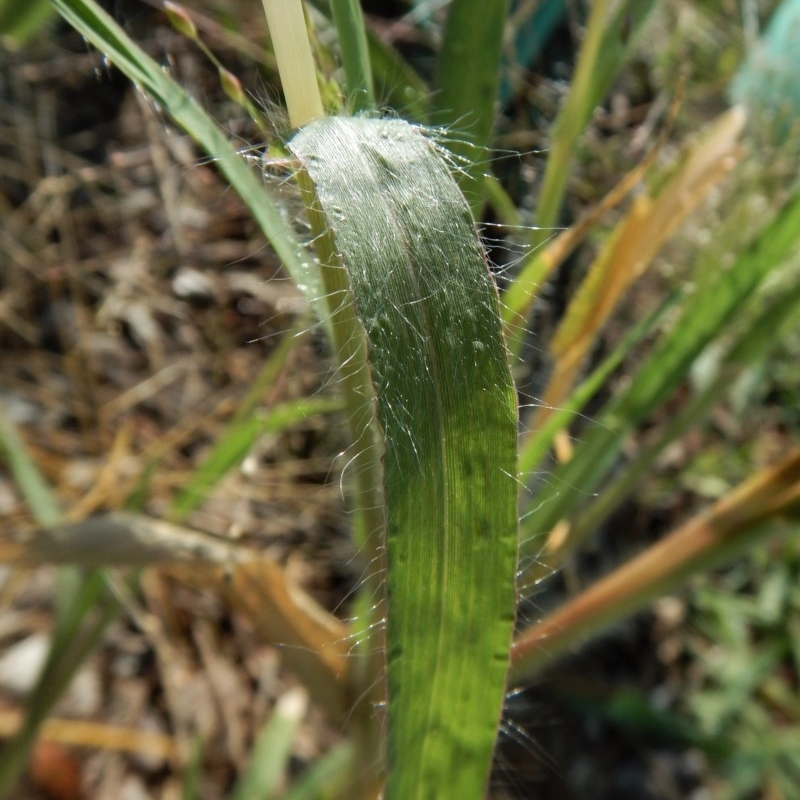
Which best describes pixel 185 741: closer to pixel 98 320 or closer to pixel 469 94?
pixel 98 320

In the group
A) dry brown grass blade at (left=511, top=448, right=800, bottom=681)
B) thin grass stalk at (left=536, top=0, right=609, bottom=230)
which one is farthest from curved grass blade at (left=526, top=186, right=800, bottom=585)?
thin grass stalk at (left=536, top=0, right=609, bottom=230)

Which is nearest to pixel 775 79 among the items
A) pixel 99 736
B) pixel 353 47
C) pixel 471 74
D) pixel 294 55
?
pixel 471 74

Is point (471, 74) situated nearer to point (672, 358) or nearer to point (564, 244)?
point (564, 244)

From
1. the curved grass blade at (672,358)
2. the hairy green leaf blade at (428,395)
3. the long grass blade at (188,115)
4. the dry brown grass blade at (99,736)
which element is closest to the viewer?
the hairy green leaf blade at (428,395)

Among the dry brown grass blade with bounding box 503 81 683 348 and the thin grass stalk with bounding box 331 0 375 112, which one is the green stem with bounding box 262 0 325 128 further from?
the dry brown grass blade with bounding box 503 81 683 348

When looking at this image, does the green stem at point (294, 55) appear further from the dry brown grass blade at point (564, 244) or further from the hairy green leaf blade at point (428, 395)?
the dry brown grass blade at point (564, 244)

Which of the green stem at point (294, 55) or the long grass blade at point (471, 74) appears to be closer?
the green stem at point (294, 55)

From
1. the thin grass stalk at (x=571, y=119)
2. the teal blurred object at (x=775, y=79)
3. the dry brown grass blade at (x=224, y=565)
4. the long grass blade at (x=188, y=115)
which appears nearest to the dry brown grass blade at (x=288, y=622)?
the dry brown grass blade at (x=224, y=565)
